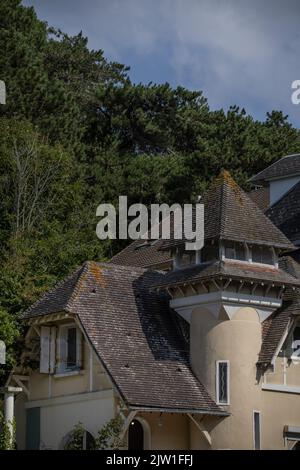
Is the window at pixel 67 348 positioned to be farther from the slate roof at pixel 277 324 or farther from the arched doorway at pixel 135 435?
the slate roof at pixel 277 324

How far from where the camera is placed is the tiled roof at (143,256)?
5453 cm

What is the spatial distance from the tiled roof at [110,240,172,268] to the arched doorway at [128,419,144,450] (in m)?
10.5

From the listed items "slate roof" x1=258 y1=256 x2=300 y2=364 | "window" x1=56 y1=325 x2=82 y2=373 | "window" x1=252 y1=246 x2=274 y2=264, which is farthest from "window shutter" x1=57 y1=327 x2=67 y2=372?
"window" x1=252 y1=246 x2=274 y2=264

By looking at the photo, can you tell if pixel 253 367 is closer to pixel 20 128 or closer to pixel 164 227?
pixel 164 227

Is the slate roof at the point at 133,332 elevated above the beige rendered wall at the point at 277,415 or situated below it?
above

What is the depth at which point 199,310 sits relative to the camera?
4484cm

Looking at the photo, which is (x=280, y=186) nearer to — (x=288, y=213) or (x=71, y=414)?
(x=288, y=213)

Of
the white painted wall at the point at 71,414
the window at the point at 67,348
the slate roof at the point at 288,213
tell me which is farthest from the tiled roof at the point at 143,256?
the white painted wall at the point at 71,414

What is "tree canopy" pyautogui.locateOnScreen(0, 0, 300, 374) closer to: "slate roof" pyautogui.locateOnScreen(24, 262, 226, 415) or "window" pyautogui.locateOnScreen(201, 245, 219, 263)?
"slate roof" pyautogui.locateOnScreen(24, 262, 226, 415)

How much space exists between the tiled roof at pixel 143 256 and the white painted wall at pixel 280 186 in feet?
17.3

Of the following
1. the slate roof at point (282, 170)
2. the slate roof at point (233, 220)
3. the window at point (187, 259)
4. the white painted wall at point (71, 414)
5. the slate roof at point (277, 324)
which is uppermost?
the slate roof at point (282, 170)

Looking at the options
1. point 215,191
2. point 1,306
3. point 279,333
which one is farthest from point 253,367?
point 1,306

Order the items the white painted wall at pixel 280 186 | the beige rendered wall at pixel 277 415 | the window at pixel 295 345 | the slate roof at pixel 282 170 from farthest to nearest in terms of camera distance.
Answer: the slate roof at pixel 282 170 → the white painted wall at pixel 280 186 → the window at pixel 295 345 → the beige rendered wall at pixel 277 415
